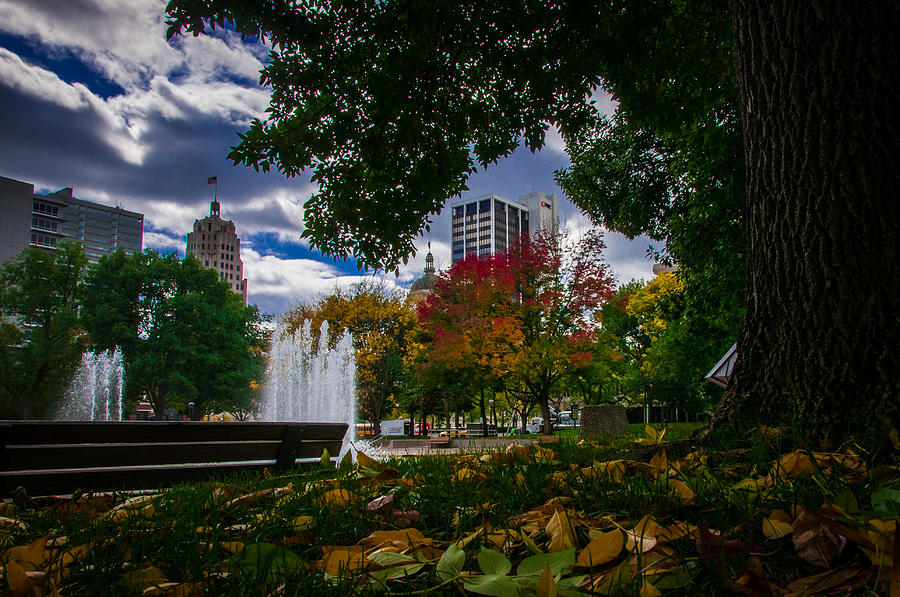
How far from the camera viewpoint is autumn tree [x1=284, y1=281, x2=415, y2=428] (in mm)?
29312

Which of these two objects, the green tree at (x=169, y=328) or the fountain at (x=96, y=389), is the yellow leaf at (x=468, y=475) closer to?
the green tree at (x=169, y=328)

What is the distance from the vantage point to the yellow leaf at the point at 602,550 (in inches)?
43.8

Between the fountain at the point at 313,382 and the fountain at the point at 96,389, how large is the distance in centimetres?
1176

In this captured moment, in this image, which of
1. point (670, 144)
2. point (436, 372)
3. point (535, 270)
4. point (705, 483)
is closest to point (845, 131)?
point (705, 483)

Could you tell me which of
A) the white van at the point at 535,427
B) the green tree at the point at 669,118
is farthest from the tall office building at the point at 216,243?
the green tree at the point at 669,118

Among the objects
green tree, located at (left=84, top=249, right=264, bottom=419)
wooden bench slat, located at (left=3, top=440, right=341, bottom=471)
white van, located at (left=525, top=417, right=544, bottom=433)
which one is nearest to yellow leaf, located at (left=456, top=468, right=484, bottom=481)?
wooden bench slat, located at (left=3, top=440, right=341, bottom=471)

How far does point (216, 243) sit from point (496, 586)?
548 ft

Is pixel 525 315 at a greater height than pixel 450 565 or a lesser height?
greater

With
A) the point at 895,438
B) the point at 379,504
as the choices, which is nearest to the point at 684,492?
the point at 379,504

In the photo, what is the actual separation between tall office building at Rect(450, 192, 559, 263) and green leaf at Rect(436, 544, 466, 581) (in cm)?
14625

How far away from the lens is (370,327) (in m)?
30.0

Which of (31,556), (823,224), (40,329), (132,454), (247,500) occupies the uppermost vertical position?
(40,329)

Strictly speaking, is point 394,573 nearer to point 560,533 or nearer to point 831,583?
point 560,533

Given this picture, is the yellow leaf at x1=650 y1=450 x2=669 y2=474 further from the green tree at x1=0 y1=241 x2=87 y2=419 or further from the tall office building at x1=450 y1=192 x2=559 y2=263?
the tall office building at x1=450 y1=192 x2=559 y2=263
